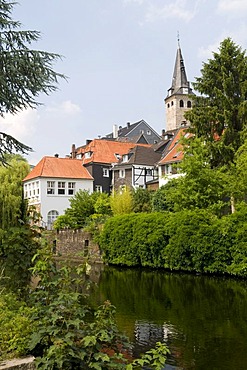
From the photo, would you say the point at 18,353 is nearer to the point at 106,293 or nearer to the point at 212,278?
the point at 106,293

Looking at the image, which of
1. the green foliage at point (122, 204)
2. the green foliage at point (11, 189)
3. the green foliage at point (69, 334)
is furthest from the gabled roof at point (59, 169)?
the green foliage at point (69, 334)

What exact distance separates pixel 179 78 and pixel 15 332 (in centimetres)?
7028

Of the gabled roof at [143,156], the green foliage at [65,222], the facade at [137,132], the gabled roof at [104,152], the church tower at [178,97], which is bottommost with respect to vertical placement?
the green foliage at [65,222]

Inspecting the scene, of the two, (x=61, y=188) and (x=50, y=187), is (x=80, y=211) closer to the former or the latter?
(x=50, y=187)

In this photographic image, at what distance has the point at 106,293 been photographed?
1755 centimetres

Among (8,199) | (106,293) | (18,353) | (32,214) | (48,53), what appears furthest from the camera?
(8,199)

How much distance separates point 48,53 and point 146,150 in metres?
39.3

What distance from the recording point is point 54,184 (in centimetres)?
4922

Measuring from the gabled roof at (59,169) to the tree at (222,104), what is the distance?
22004 millimetres

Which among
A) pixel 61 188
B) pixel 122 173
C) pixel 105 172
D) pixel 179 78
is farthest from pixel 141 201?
pixel 179 78

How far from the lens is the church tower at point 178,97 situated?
7056cm

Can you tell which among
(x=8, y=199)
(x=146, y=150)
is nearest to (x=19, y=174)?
(x=8, y=199)

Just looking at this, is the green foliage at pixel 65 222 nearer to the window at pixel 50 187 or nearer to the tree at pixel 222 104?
the window at pixel 50 187

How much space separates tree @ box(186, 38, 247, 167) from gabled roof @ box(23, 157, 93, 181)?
2200 cm
